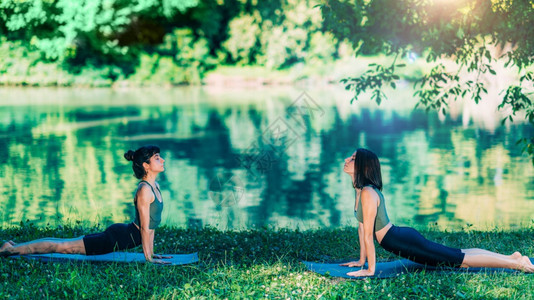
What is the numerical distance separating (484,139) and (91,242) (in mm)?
16931

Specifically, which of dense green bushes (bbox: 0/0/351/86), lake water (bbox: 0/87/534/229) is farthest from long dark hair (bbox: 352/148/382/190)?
dense green bushes (bbox: 0/0/351/86)

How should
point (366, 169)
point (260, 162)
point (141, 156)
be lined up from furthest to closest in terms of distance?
point (260, 162) < point (141, 156) < point (366, 169)

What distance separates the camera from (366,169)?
612cm

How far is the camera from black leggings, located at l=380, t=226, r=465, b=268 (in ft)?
20.6

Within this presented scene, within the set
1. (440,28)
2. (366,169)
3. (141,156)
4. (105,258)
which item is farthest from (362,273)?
(440,28)

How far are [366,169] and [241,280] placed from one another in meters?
1.55

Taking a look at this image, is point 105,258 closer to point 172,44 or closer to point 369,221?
point 369,221

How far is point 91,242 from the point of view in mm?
6660

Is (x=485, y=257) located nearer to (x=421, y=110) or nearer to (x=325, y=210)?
(x=325, y=210)

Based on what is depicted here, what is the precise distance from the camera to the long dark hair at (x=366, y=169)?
20.0ft

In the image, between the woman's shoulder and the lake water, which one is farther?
the lake water

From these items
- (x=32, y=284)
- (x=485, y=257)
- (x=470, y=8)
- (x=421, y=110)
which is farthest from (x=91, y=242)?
(x=421, y=110)

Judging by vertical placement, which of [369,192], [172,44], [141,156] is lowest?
[369,192]

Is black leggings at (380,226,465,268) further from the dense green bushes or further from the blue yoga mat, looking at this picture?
the dense green bushes
